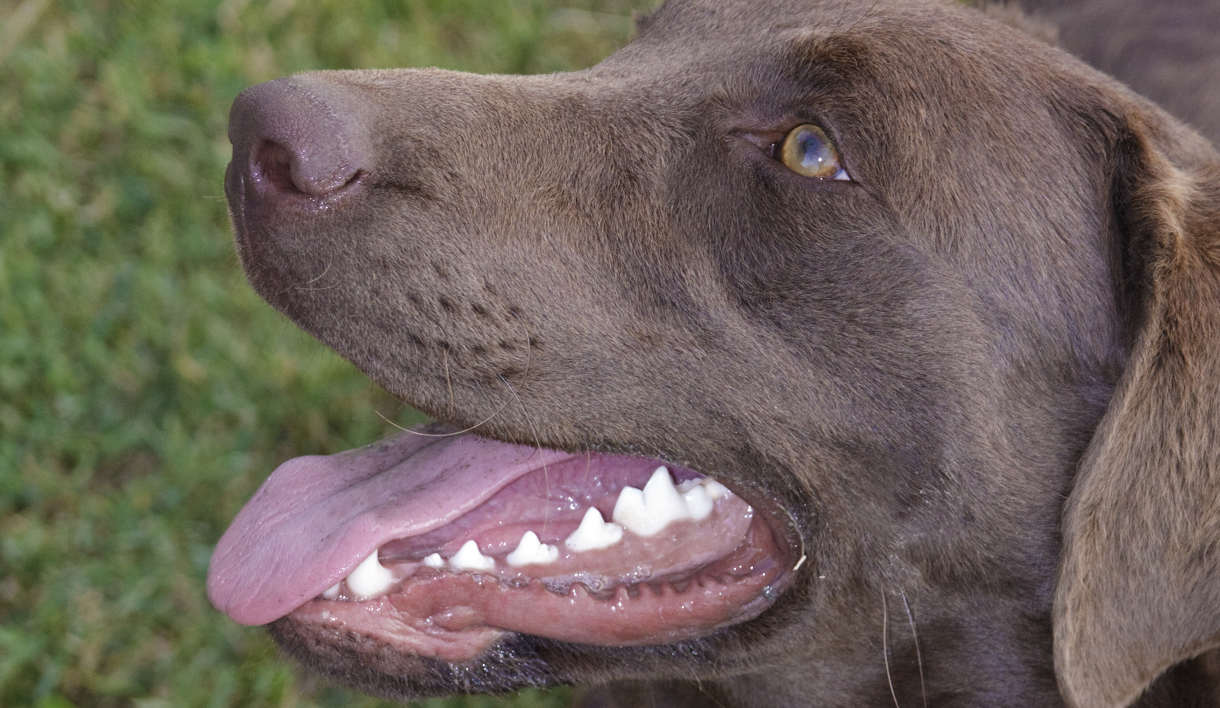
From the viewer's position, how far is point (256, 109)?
7.63 feet

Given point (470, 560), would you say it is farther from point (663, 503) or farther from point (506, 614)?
point (663, 503)

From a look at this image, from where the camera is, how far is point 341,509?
261 centimetres

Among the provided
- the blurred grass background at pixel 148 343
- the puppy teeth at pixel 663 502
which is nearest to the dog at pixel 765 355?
the puppy teeth at pixel 663 502

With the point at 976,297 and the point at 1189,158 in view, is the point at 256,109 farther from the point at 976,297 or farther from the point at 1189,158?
the point at 1189,158

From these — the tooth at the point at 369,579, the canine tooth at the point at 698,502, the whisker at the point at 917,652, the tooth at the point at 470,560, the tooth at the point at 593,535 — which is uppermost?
the canine tooth at the point at 698,502

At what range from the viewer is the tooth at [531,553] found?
250 centimetres

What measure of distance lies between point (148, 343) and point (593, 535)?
2216mm

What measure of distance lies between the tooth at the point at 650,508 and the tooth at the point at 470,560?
0.85 feet

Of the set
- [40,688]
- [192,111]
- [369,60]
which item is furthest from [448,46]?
[40,688]

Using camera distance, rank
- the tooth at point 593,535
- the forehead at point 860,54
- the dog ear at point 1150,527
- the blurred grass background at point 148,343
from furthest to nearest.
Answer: the blurred grass background at point 148,343 → the tooth at point 593,535 → the forehead at point 860,54 → the dog ear at point 1150,527

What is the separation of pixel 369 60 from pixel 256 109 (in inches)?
107

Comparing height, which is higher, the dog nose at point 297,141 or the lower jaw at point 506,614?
the dog nose at point 297,141

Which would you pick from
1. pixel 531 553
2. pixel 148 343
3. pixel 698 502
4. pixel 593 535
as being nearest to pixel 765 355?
pixel 698 502

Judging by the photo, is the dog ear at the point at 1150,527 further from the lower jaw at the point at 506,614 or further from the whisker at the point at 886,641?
the lower jaw at the point at 506,614
